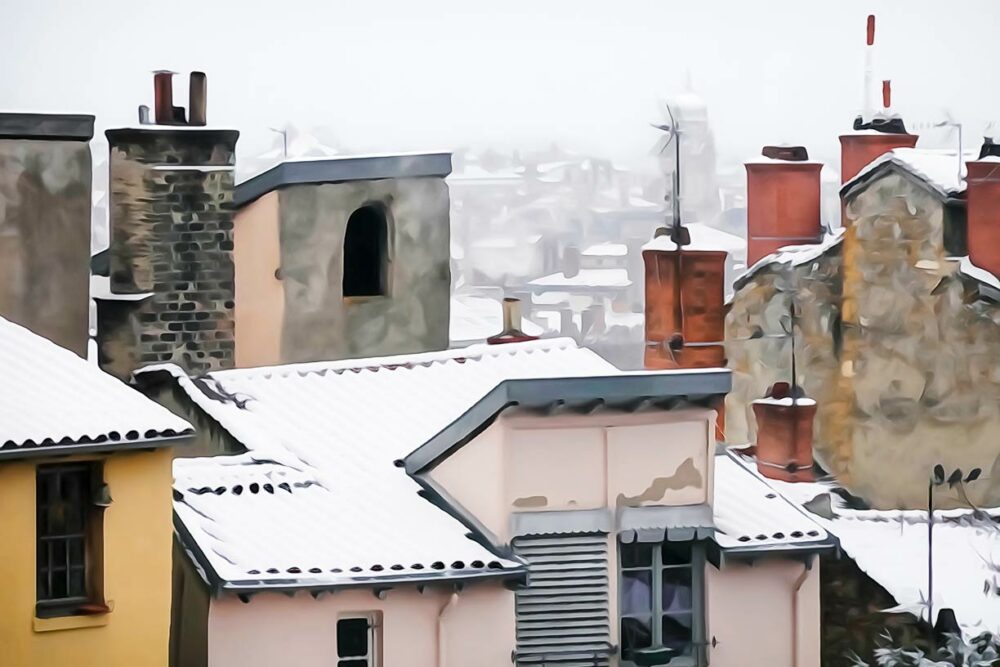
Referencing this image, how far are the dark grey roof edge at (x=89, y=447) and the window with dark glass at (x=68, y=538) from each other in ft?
0.40

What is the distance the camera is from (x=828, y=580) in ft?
26.1

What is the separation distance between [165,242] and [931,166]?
10.9ft

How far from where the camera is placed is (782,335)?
914 centimetres

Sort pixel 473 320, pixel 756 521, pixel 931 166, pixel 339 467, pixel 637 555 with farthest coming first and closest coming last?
pixel 931 166 < pixel 473 320 < pixel 756 521 < pixel 339 467 < pixel 637 555

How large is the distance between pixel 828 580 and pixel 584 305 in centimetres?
159

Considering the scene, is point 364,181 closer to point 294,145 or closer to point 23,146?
point 294,145

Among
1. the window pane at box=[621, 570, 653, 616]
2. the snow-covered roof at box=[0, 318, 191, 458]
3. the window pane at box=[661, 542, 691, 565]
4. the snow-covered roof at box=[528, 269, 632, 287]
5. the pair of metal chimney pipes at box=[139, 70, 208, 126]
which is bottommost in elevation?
the window pane at box=[621, 570, 653, 616]

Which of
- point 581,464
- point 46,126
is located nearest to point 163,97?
point 46,126

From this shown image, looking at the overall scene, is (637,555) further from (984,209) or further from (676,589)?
(984,209)

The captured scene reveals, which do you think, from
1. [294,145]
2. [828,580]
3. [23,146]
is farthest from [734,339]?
[23,146]

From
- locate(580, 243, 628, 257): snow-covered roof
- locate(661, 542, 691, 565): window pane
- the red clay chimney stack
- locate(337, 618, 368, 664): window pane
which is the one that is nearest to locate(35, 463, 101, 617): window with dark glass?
locate(337, 618, 368, 664): window pane

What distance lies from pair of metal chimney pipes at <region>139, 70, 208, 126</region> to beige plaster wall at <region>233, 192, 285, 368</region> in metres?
0.51

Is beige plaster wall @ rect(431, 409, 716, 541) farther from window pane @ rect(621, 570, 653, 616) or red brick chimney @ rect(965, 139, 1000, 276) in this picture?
red brick chimney @ rect(965, 139, 1000, 276)

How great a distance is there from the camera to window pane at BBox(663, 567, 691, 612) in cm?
709
